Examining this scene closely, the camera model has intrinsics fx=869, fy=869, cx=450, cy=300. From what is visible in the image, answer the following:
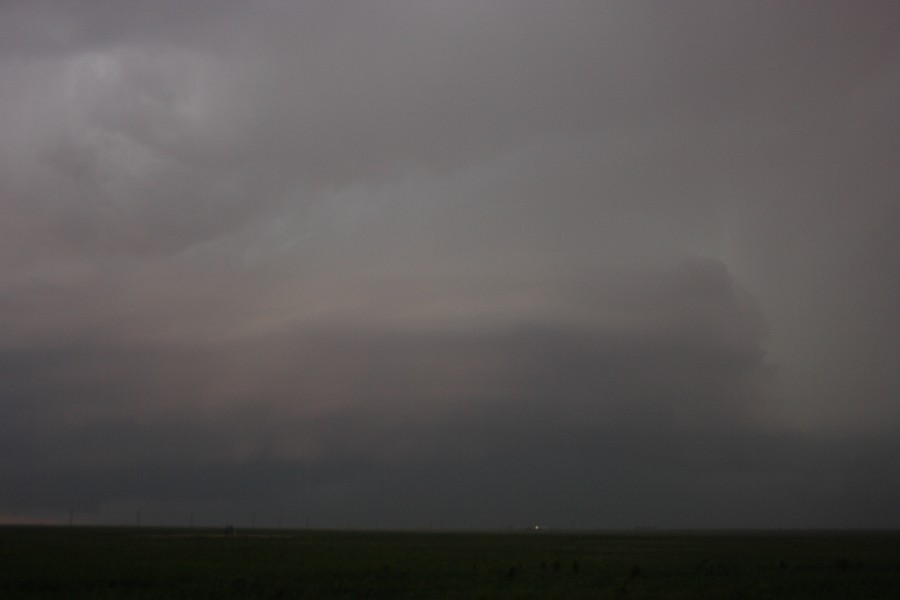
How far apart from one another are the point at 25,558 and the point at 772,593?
5959 centimetres

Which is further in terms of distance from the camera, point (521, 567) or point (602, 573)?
point (521, 567)

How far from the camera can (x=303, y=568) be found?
2461 inches

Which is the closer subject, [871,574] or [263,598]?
[263,598]

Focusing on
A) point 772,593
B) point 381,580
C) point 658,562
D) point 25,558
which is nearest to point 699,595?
point 772,593

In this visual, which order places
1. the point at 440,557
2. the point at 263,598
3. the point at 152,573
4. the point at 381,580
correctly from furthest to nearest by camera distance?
1. the point at 440,557
2. the point at 152,573
3. the point at 381,580
4. the point at 263,598

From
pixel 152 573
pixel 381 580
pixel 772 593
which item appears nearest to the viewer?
pixel 772 593

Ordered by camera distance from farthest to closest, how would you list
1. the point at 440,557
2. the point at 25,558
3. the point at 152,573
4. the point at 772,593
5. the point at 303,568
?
the point at 440,557 → the point at 25,558 → the point at 303,568 → the point at 152,573 → the point at 772,593

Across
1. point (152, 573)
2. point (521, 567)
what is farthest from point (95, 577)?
point (521, 567)

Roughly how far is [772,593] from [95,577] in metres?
40.3

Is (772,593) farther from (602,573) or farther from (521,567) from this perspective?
(521,567)

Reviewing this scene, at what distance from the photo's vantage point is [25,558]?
73.2 metres

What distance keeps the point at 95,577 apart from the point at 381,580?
59.0ft

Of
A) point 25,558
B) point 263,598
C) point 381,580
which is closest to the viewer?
point 263,598

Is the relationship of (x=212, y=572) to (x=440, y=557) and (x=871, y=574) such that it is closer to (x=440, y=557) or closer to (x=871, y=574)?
(x=440, y=557)
